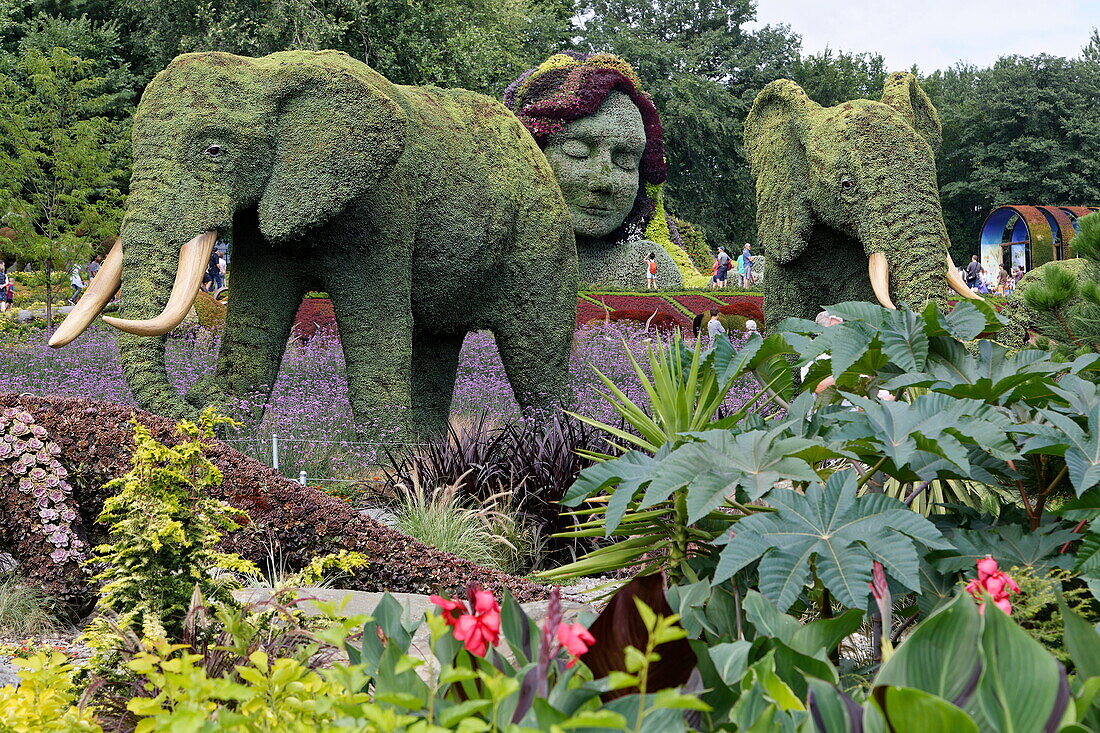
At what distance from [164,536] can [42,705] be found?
0.84m

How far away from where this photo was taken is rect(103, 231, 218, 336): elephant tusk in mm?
6199

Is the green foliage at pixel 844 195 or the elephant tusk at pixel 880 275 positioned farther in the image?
the green foliage at pixel 844 195

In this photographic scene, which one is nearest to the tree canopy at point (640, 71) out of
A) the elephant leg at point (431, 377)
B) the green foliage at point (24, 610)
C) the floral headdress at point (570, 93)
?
the floral headdress at point (570, 93)

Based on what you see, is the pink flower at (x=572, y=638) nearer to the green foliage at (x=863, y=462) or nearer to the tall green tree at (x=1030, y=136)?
the green foliage at (x=863, y=462)

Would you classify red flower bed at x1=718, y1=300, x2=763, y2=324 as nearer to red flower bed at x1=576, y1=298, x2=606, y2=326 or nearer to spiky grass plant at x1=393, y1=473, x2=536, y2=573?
red flower bed at x1=576, y1=298, x2=606, y2=326

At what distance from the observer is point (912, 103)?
9625 millimetres

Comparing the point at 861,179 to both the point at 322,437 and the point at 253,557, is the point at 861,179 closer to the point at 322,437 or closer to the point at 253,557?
the point at 322,437

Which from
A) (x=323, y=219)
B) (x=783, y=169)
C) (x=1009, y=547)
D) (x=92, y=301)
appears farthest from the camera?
(x=783, y=169)

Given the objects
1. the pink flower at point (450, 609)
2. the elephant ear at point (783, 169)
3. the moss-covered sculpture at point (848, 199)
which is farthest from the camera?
the elephant ear at point (783, 169)

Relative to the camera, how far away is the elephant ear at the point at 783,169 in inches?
362

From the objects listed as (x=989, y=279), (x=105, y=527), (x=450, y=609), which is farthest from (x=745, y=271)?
(x=450, y=609)

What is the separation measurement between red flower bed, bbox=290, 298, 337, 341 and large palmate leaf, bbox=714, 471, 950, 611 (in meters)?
11.6

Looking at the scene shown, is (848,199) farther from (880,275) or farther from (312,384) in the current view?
(312,384)

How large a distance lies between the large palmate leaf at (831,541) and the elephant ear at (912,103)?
289 inches
